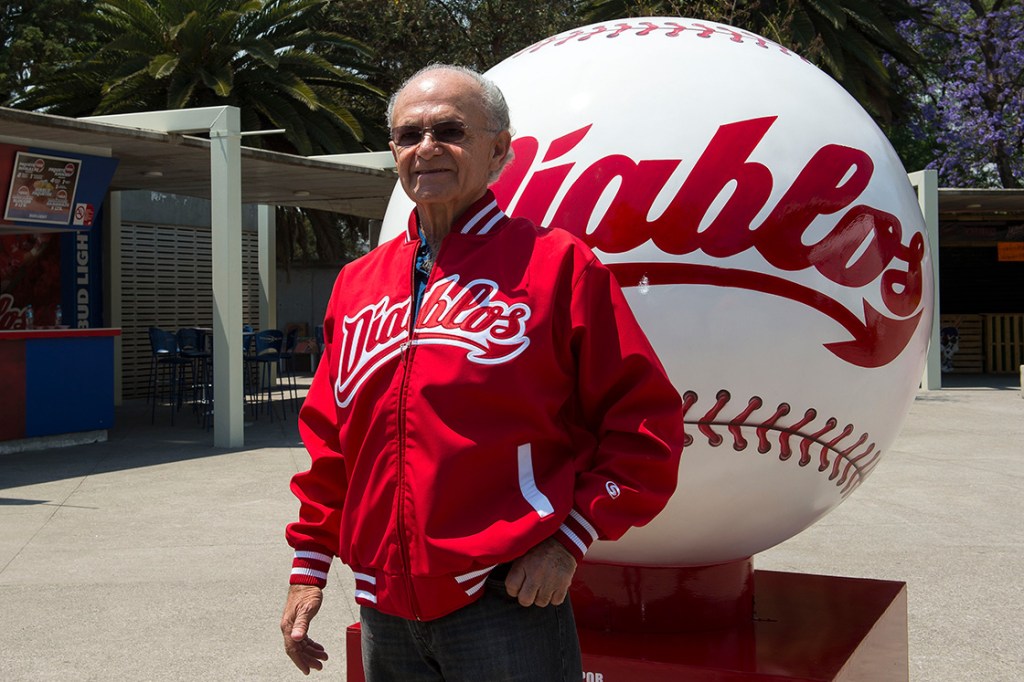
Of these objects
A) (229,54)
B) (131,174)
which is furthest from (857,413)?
(229,54)

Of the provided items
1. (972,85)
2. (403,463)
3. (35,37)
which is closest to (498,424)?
(403,463)

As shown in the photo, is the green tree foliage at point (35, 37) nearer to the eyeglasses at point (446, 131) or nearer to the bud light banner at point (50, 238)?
the bud light banner at point (50, 238)

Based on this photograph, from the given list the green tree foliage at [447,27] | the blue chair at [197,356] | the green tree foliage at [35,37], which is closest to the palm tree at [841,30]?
the green tree foliage at [447,27]

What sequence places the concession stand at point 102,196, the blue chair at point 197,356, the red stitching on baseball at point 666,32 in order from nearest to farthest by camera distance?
1. the red stitching on baseball at point 666,32
2. the concession stand at point 102,196
3. the blue chair at point 197,356

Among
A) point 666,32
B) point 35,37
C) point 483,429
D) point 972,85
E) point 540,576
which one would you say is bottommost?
point 540,576

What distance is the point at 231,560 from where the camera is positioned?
658cm

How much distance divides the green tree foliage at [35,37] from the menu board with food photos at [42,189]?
10017 mm

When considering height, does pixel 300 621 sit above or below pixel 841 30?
below

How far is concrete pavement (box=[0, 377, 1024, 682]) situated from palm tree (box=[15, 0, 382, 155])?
8.95 m

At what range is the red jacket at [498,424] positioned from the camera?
6.70 feet

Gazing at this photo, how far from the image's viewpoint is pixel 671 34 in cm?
358

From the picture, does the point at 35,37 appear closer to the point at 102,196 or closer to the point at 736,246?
the point at 102,196

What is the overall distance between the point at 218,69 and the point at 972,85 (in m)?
18.5

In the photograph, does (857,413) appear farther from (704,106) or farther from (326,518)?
(326,518)
